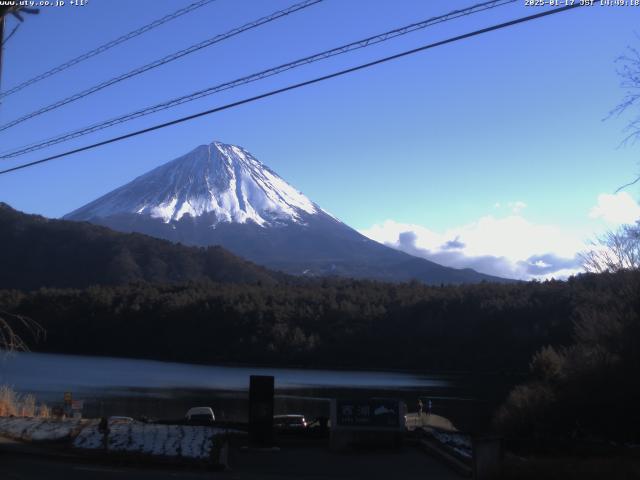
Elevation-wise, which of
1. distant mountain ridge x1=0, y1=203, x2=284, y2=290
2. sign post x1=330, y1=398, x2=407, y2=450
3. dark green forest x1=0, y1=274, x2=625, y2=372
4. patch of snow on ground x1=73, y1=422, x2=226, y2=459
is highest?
distant mountain ridge x1=0, y1=203, x2=284, y2=290

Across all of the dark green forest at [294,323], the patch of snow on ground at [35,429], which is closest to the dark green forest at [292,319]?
the dark green forest at [294,323]

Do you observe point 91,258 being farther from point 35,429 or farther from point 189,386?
point 35,429

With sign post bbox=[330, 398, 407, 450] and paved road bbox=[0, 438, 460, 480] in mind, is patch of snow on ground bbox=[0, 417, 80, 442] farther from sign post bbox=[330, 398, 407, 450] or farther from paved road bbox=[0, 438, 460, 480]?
sign post bbox=[330, 398, 407, 450]

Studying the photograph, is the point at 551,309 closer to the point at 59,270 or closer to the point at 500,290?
the point at 500,290

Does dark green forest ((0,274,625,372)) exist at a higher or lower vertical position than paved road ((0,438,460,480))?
higher

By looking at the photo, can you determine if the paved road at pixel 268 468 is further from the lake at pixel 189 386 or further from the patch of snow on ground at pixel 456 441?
the lake at pixel 189 386

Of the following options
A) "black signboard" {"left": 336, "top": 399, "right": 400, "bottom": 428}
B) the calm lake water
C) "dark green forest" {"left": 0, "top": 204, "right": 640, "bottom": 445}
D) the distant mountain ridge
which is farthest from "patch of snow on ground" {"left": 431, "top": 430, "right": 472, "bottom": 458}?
the distant mountain ridge
